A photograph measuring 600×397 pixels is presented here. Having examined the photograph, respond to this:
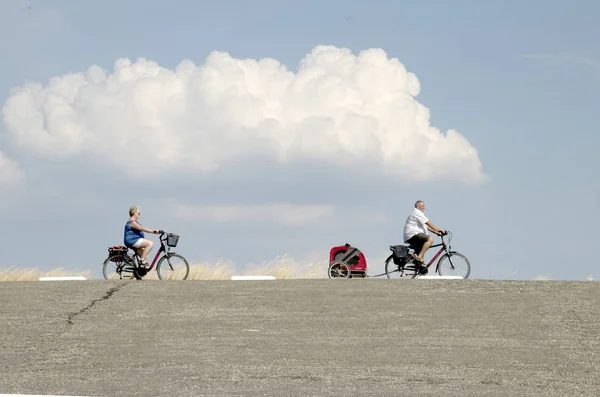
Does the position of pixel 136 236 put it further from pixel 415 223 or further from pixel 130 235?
pixel 415 223

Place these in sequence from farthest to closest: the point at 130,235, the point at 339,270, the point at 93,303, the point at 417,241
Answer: the point at 339,270, the point at 417,241, the point at 130,235, the point at 93,303

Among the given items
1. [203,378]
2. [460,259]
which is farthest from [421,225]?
[203,378]

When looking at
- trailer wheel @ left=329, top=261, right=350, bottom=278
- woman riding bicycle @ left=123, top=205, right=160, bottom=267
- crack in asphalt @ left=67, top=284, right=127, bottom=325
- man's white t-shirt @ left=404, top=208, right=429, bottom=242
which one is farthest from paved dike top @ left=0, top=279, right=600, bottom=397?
man's white t-shirt @ left=404, top=208, right=429, bottom=242

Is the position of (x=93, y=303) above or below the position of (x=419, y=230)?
below

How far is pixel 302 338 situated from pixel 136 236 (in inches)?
356

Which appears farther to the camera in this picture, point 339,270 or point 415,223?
point 339,270

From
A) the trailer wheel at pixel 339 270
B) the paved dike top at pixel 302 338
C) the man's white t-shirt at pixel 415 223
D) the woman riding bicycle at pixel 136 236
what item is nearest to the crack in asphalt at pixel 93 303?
the paved dike top at pixel 302 338

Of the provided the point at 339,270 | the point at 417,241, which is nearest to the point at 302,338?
the point at 339,270

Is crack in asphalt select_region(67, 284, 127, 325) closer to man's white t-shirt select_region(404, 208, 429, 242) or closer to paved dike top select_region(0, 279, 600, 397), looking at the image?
paved dike top select_region(0, 279, 600, 397)

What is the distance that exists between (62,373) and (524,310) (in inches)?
299

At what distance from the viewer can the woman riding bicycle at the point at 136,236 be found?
68.6 ft

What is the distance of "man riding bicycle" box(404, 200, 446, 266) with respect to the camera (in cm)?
2133

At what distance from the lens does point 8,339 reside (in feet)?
44.0

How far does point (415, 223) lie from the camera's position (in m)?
21.5
